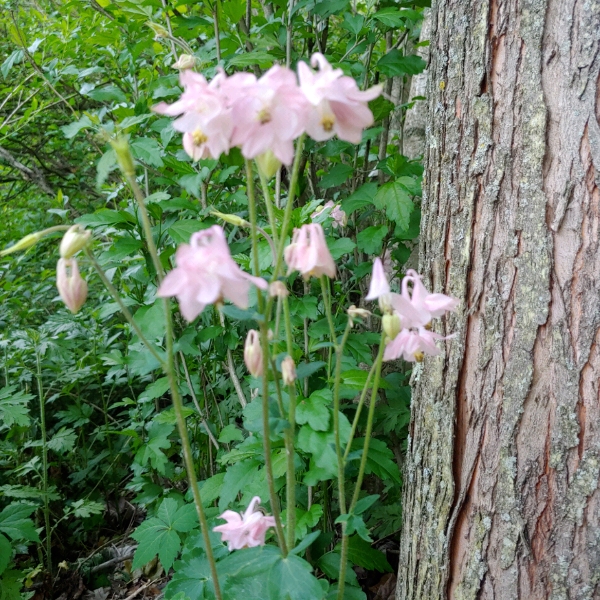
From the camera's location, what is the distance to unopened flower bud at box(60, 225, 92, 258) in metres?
0.89

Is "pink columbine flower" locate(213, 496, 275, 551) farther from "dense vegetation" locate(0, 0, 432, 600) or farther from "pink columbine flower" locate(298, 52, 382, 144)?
"pink columbine flower" locate(298, 52, 382, 144)

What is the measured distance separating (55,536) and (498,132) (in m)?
2.77

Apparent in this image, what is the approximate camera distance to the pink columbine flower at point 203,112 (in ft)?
2.66

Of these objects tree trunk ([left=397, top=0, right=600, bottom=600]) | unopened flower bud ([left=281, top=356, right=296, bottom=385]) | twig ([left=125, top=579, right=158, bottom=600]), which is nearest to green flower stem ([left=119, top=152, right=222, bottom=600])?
unopened flower bud ([left=281, top=356, right=296, bottom=385])

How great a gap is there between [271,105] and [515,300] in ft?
2.85

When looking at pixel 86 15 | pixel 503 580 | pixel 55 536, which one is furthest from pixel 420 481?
pixel 86 15

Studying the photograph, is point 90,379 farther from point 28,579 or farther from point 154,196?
point 154,196

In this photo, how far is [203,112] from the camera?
0.83 meters

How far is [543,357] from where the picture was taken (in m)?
1.30

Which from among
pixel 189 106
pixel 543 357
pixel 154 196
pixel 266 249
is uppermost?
pixel 189 106

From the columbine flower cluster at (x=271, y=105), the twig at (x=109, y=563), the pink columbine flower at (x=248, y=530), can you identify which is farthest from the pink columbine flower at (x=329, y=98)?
the twig at (x=109, y=563)

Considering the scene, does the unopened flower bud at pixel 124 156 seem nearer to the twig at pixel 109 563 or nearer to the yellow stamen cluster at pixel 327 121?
the yellow stamen cluster at pixel 327 121

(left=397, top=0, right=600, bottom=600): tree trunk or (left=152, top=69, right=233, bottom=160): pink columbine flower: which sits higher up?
(left=152, top=69, right=233, bottom=160): pink columbine flower

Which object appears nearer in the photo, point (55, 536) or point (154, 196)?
point (154, 196)
